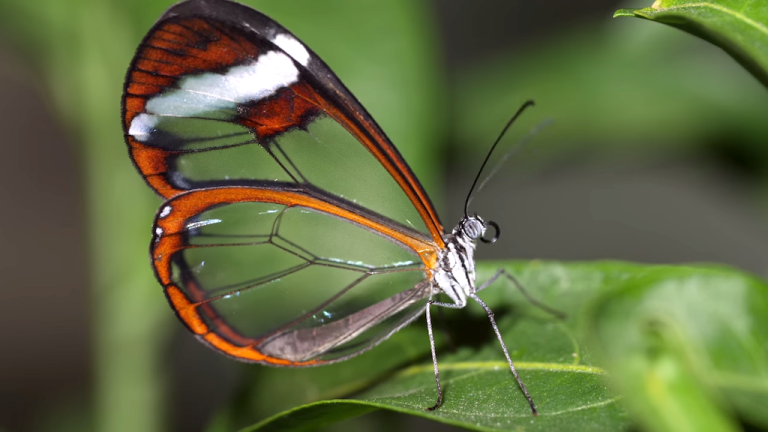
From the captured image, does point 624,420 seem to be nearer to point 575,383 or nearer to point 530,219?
point 575,383

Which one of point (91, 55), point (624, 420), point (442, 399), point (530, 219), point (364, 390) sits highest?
point (91, 55)

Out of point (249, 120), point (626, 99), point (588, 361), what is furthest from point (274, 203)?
point (626, 99)

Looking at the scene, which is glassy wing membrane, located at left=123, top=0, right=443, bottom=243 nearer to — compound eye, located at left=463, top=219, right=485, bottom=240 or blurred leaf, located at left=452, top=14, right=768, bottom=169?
compound eye, located at left=463, top=219, right=485, bottom=240

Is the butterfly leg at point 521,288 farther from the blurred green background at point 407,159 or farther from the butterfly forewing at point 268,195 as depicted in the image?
the blurred green background at point 407,159

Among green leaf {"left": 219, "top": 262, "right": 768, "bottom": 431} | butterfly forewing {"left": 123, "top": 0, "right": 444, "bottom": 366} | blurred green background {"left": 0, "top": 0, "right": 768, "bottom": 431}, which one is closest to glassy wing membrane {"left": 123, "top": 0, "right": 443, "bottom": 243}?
butterfly forewing {"left": 123, "top": 0, "right": 444, "bottom": 366}

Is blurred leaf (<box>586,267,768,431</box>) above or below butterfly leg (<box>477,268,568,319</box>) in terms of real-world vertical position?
above

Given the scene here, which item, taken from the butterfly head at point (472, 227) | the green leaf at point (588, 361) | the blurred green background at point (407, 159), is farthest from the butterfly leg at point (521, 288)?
the blurred green background at point (407, 159)

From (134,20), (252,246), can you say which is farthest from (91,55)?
(252,246)
